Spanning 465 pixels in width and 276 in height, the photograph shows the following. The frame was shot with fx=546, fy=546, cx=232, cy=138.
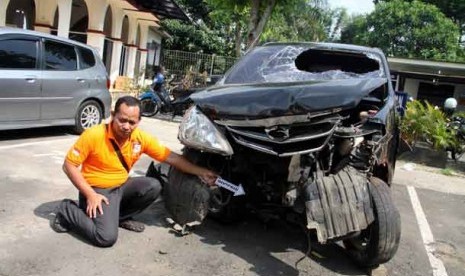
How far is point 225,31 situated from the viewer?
3153 centimetres

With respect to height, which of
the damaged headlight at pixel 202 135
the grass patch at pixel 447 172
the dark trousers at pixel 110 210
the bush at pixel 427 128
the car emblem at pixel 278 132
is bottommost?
the grass patch at pixel 447 172

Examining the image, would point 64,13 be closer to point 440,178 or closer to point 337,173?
point 440,178

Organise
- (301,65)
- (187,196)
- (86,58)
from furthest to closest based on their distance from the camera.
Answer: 1. (86,58)
2. (301,65)
3. (187,196)

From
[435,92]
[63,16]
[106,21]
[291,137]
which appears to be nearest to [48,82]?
[291,137]

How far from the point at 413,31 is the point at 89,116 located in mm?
31781

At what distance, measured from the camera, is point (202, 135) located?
421 cm

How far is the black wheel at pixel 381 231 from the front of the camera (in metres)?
4.07

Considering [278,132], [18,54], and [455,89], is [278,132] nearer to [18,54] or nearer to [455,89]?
[18,54]

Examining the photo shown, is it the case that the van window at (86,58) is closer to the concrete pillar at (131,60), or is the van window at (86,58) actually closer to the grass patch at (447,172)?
the grass patch at (447,172)

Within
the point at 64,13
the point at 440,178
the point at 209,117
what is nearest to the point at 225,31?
the point at 64,13

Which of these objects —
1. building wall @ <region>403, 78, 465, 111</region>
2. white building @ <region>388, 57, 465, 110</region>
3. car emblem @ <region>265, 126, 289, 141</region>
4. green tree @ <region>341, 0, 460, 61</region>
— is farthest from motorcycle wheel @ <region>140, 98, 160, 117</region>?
green tree @ <region>341, 0, 460, 61</region>

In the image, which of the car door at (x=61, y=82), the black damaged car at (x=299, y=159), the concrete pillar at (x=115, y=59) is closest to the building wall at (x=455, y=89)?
the concrete pillar at (x=115, y=59)

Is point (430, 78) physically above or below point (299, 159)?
above

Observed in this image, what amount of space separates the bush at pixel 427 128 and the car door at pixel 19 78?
7.02 metres
